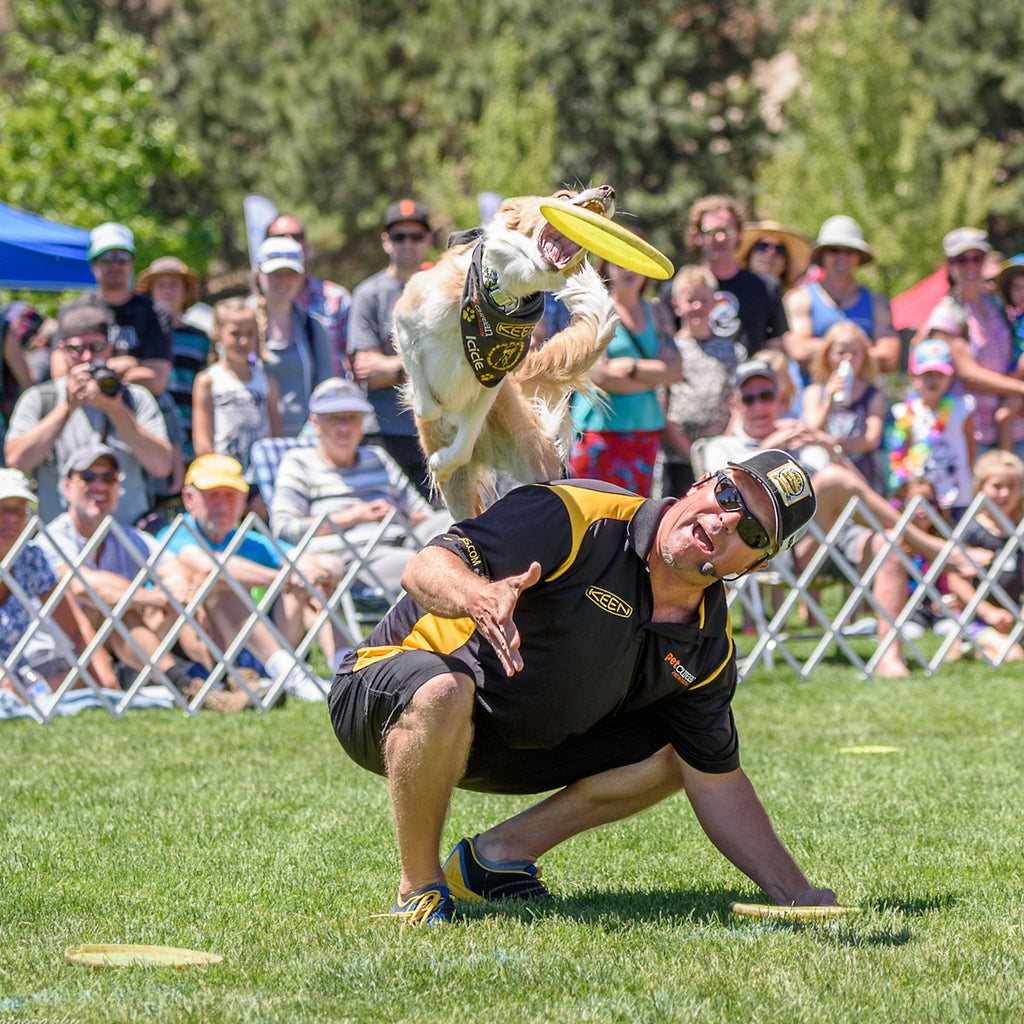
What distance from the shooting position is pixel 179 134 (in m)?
29.8

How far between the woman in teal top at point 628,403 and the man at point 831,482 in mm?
496

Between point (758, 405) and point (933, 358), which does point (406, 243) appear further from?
point (933, 358)

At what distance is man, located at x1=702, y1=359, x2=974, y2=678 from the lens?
7.55 meters

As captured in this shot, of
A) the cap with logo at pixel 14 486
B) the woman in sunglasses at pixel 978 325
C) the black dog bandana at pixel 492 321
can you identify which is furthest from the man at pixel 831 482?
the black dog bandana at pixel 492 321

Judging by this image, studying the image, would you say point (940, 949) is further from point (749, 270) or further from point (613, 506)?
point (749, 270)

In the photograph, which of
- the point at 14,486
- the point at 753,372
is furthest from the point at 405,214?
the point at 14,486

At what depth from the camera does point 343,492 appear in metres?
7.50

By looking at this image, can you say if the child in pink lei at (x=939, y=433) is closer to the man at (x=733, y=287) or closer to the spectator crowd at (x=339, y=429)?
the spectator crowd at (x=339, y=429)

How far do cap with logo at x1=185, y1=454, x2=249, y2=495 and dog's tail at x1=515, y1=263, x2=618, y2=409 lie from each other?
3051 mm

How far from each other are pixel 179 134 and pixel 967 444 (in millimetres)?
24818

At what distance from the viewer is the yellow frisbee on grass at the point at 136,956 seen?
3010mm

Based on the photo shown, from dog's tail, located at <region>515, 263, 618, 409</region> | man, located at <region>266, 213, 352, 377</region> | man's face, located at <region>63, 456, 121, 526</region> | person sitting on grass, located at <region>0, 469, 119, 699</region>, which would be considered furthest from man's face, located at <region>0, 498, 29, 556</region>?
dog's tail, located at <region>515, 263, 618, 409</region>

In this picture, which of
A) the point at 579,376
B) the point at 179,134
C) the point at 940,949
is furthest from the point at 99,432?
the point at 179,134

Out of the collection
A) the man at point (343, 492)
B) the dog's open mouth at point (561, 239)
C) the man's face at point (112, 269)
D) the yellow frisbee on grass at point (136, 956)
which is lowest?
the man at point (343, 492)
